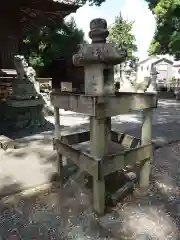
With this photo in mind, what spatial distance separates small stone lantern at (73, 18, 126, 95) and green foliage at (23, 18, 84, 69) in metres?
15.7

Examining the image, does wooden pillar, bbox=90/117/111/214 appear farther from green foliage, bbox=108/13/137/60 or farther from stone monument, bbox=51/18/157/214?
green foliage, bbox=108/13/137/60

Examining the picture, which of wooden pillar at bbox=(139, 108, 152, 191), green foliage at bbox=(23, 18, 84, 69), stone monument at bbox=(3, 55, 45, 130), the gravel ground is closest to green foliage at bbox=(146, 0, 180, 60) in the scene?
green foliage at bbox=(23, 18, 84, 69)

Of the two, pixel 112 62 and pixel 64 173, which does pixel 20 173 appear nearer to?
pixel 64 173

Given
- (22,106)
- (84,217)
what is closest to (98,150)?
(84,217)

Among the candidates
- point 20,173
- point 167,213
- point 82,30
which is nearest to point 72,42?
point 82,30

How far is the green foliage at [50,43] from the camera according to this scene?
1805 centimetres

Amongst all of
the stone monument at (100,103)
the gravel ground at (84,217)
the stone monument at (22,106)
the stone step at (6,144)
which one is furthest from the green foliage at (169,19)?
the gravel ground at (84,217)

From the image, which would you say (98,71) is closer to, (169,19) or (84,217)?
(84,217)

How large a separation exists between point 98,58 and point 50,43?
17.4 metres

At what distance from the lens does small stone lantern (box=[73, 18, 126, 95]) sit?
8.90ft

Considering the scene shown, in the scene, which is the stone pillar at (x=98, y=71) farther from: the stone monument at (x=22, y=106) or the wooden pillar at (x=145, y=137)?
the stone monument at (x=22, y=106)

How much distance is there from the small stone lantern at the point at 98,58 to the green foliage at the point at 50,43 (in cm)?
1572

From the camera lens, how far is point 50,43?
18.8 metres

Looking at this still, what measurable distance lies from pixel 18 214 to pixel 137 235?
152 cm
